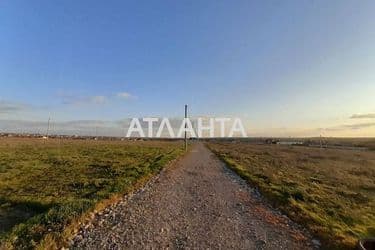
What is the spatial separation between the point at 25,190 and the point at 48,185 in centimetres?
150

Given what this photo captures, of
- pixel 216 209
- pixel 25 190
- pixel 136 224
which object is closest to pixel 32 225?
pixel 136 224

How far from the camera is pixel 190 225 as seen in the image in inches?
371

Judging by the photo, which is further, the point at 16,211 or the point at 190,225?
the point at 16,211

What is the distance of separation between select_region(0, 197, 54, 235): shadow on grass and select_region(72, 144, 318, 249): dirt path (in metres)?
2.75

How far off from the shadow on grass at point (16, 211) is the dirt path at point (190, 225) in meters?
2.75

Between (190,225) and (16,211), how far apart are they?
6953mm

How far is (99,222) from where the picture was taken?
9.58 meters

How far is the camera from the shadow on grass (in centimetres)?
1033

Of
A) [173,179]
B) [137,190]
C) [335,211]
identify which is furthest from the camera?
[173,179]

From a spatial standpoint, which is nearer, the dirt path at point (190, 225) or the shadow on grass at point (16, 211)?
the dirt path at point (190, 225)

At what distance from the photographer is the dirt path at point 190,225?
7.98 metres

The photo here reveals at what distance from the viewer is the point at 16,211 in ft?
38.6

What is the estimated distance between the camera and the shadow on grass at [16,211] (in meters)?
10.3

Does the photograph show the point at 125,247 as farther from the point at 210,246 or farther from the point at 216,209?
the point at 216,209
